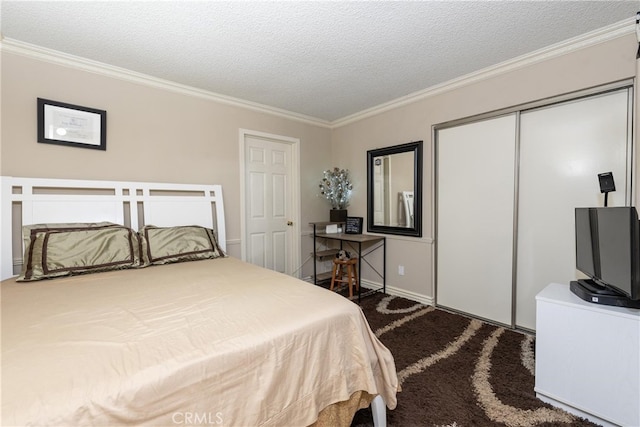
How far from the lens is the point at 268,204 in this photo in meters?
3.77

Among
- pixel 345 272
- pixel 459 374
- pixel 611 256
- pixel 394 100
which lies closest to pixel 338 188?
pixel 345 272

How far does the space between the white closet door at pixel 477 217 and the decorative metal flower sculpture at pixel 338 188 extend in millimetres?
1340

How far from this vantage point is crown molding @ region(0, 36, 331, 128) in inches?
87.2

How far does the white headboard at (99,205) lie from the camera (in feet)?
6.99

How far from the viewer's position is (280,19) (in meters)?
1.94

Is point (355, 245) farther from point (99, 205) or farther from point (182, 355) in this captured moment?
point (182, 355)

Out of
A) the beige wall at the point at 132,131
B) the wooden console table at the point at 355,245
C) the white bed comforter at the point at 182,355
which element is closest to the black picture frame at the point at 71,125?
the beige wall at the point at 132,131

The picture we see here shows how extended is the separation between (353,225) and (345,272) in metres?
0.70

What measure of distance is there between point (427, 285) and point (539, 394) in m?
1.57

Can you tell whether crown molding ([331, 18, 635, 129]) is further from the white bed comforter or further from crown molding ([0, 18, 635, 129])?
the white bed comforter

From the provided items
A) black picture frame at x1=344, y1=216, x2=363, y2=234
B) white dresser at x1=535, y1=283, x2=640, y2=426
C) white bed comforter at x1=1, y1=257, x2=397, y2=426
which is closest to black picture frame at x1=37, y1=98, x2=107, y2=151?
white bed comforter at x1=1, y1=257, x2=397, y2=426

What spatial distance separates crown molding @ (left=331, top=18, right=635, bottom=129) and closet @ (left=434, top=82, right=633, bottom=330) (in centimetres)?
37

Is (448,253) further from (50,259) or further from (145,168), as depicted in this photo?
(50,259)

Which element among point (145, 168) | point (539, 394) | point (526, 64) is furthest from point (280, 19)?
point (539, 394)
